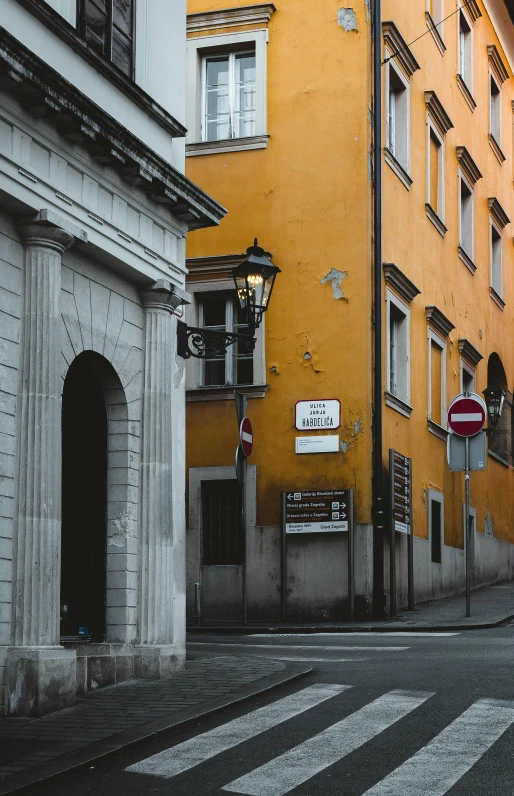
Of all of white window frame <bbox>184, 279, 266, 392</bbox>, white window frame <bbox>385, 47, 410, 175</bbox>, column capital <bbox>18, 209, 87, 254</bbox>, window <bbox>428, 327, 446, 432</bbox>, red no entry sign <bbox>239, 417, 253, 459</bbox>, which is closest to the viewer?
column capital <bbox>18, 209, 87, 254</bbox>

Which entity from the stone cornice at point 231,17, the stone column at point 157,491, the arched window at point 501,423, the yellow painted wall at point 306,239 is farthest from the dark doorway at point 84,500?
the arched window at point 501,423

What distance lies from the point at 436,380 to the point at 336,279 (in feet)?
17.5

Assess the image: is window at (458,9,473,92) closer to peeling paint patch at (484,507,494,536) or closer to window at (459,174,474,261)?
window at (459,174,474,261)

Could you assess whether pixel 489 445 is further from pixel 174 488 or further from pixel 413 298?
pixel 174 488

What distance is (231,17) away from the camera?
24.1 m

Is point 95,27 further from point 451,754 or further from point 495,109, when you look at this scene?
point 495,109

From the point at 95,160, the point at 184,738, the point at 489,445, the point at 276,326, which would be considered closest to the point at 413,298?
the point at 276,326

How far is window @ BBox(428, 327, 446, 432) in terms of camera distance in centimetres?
2636

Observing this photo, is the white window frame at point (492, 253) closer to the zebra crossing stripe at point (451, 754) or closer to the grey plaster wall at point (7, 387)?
the grey plaster wall at point (7, 387)

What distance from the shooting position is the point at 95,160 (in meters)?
12.5

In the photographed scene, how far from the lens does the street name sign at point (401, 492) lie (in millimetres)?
22359

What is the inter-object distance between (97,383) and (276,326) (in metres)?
9.78

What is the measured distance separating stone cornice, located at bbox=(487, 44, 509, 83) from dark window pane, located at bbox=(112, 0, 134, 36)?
2140 centimetres

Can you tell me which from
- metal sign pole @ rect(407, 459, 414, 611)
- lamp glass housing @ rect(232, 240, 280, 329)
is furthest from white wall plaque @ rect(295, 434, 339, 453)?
lamp glass housing @ rect(232, 240, 280, 329)
